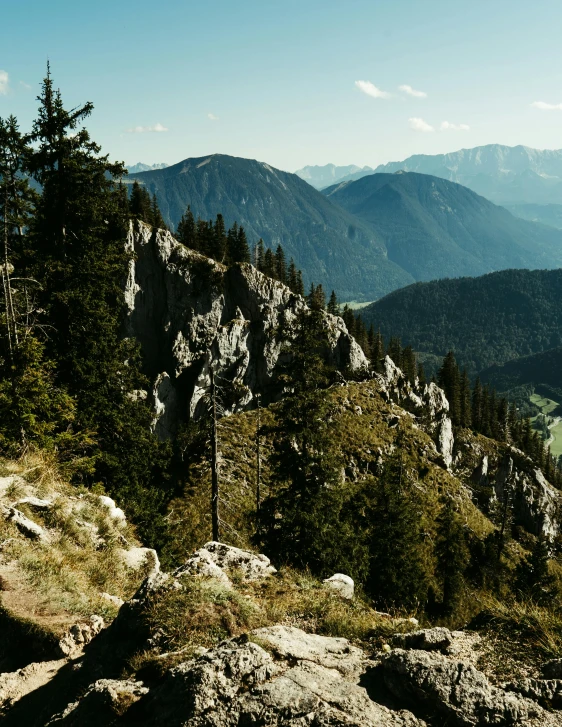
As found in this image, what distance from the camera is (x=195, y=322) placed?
2785 inches

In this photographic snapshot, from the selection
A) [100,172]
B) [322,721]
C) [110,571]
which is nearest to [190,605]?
[322,721]

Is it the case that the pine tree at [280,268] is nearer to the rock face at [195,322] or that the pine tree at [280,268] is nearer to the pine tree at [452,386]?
the rock face at [195,322]

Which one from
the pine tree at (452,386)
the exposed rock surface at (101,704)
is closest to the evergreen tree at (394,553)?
the exposed rock surface at (101,704)

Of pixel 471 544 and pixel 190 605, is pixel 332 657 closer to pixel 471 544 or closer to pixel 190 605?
pixel 190 605

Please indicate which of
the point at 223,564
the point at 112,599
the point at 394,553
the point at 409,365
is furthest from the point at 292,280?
the point at 112,599

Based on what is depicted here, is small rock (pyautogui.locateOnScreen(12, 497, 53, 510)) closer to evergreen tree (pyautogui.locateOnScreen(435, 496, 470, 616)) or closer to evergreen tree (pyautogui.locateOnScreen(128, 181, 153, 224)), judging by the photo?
evergreen tree (pyautogui.locateOnScreen(435, 496, 470, 616))

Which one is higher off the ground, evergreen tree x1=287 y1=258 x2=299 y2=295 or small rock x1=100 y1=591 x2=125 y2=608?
evergreen tree x1=287 y1=258 x2=299 y2=295

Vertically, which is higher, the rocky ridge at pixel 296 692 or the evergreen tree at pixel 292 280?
the evergreen tree at pixel 292 280

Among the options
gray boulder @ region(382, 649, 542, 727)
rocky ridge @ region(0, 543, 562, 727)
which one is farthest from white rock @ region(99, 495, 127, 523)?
gray boulder @ region(382, 649, 542, 727)

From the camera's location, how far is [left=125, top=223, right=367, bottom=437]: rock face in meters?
68.1

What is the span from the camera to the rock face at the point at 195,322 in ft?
223

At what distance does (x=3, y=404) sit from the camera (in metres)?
13.9

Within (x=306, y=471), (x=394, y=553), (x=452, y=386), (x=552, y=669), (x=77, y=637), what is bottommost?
(x=452, y=386)

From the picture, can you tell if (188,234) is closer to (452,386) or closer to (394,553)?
(452,386)
